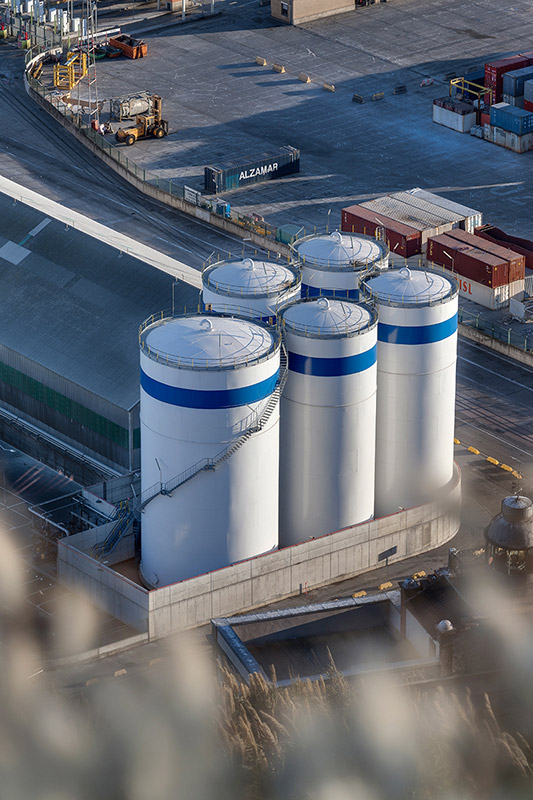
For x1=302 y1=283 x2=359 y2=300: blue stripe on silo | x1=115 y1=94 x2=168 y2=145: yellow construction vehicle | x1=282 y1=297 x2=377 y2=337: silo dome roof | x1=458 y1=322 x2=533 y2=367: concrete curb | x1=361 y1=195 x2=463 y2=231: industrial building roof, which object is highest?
x1=282 y1=297 x2=377 y2=337: silo dome roof

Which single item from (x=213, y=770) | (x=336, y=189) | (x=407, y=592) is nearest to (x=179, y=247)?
(x=336, y=189)

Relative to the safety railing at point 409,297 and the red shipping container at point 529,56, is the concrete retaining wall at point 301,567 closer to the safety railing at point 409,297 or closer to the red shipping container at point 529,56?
the safety railing at point 409,297

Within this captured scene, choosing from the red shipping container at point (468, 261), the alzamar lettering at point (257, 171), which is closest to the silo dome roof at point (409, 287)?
the red shipping container at point (468, 261)

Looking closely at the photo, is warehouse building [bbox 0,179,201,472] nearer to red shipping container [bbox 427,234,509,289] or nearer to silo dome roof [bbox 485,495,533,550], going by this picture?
silo dome roof [bbox 485,495,533,550]

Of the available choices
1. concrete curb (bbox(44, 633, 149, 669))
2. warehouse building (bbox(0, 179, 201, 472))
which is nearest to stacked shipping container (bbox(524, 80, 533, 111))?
warehouse building (bbox(0, 179, 201, 472))

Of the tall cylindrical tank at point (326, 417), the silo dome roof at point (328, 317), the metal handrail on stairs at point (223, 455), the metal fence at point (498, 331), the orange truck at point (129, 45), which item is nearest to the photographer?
the metal handrail on stairs at point (223, 455)

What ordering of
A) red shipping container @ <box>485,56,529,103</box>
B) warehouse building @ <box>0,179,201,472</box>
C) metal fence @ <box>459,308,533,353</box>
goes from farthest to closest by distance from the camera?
red shipping container @ <box>485,56,529,103</box>
metal fence @ <box>459,308,533,353</box>
warehouse building @ <box>0,179,201,472</box>

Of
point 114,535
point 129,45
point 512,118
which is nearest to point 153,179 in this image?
point 129,45
